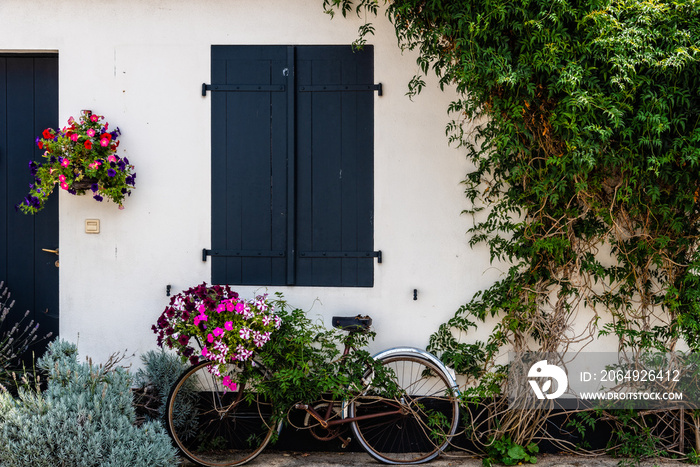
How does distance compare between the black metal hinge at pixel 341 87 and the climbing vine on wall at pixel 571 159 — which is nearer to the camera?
the climbing vine on wall at pixel 571 159

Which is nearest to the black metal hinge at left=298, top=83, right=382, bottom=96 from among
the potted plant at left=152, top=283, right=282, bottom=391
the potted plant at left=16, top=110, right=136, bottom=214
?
the potted plant at left=16, top=110, right=136, bottom=214

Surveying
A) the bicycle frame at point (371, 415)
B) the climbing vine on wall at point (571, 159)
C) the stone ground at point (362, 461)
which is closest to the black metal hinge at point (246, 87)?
the climbing vine on wall at point (571, 159)

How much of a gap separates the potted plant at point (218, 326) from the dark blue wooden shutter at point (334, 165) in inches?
23.0

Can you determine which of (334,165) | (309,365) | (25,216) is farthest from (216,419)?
(25,216)

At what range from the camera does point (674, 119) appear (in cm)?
311

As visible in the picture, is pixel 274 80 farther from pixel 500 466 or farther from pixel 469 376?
pixel 500 466

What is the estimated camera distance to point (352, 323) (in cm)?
367

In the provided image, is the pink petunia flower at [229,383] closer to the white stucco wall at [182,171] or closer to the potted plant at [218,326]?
the potted plant at [218,326]

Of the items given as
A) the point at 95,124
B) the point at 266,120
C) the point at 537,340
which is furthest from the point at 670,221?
the point at 95,124

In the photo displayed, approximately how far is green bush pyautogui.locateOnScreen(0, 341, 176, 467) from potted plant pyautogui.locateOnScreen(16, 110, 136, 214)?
1183 mm

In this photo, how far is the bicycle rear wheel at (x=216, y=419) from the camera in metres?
3.62

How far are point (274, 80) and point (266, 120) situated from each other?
0.95 ft

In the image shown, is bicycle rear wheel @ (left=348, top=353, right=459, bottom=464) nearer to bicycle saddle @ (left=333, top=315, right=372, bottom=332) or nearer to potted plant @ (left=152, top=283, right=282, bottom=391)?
bicycle saddle @ (left=333, top=315, right=372, bottom=332)

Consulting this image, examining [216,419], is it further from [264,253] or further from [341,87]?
[341,87]
